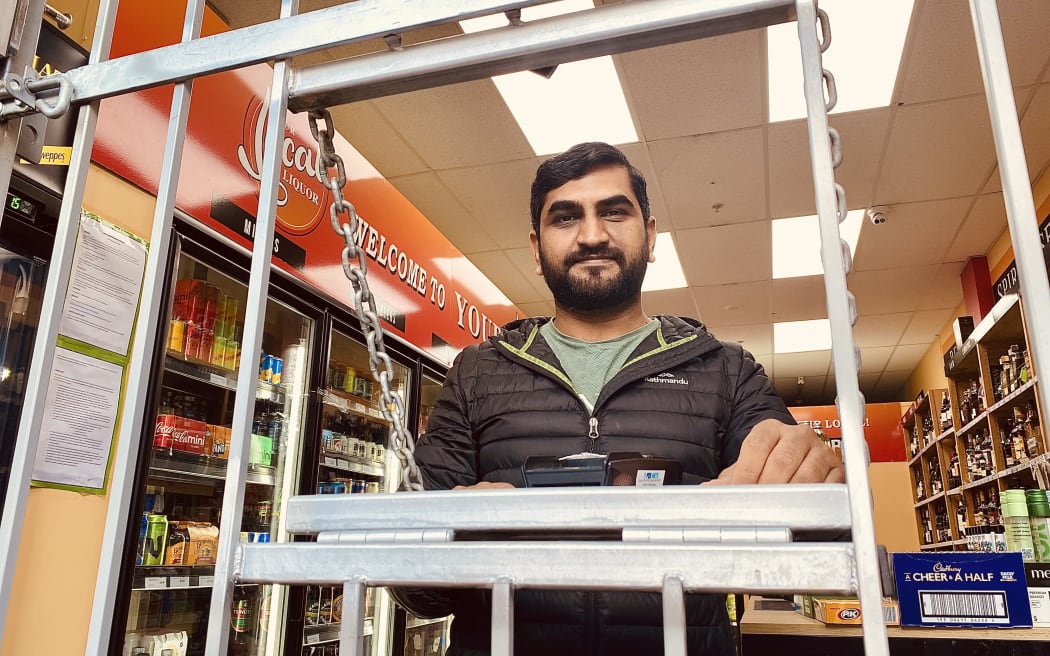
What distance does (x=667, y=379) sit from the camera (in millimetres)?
1691

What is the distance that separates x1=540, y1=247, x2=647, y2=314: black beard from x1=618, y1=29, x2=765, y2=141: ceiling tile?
2.02 m

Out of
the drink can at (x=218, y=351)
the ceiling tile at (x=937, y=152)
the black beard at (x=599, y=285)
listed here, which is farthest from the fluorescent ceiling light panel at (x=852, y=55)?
the drink can at (x=218, y=351)

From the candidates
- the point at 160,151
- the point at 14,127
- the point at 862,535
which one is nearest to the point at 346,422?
the point at 160,151

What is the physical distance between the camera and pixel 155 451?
2766 millimetres

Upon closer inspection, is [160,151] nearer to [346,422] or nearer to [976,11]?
[346,422]

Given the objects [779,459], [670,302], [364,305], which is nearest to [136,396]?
[364,305]

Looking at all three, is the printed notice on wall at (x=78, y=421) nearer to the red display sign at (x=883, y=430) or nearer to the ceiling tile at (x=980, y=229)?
the ceiling tile at (x=980, y=229)

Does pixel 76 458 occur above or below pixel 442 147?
below

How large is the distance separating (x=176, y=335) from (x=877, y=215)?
4791 mm

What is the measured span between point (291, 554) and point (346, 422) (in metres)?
3.62

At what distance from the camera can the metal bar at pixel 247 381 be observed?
713 mm

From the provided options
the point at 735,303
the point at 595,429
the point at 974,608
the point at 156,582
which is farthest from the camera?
the point at 735,303

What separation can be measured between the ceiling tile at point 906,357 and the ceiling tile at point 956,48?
5.35 m

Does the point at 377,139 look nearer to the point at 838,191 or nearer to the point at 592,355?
the point at 592,355
